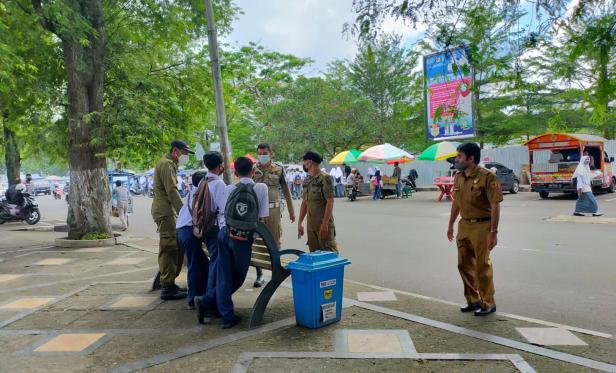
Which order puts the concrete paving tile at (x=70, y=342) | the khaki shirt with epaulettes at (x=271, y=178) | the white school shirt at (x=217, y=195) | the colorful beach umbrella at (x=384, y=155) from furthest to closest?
the colorful beach umbrella at (x=384, y=155), the khaki shirt with epaulettes at (x=271, y=178), the white school shirt at (x=217, y=195), the concrete paving tile at (x=70, y=342)

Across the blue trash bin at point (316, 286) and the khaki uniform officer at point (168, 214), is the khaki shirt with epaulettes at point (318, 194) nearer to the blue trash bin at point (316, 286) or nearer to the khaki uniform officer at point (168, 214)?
the blue trash bin at point (316, 286)

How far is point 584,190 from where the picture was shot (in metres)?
12.3

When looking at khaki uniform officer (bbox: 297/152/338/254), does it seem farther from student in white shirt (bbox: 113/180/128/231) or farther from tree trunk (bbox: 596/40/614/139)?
student in white shirt (bbox: 113/180/128/231)

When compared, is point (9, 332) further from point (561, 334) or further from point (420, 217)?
point (420, 217)

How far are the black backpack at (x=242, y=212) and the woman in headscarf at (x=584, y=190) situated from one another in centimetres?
1055

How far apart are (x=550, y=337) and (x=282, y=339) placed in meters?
2.38

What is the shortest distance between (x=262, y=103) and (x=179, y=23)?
74.6 feet

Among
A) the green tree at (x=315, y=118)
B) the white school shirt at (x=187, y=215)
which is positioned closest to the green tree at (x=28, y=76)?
the white school shirt at (x=187, y=215)

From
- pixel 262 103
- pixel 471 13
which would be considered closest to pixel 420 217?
pixel 471 13

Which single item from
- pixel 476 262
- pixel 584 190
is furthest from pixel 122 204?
pixel 584 190

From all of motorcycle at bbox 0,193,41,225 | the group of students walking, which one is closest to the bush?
the group of students walking

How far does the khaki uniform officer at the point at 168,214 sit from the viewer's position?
225 inches

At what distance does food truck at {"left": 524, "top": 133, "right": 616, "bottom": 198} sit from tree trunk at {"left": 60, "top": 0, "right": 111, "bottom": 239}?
1574cm

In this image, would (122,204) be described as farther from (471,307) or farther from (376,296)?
(471,307)
